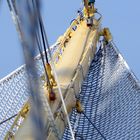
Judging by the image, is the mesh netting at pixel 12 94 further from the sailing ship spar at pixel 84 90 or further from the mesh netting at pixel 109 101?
the mesh netting at pixel 109 101

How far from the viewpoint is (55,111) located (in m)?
4.24

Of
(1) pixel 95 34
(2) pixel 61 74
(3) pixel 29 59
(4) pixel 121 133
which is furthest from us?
(1) pixel 95 34

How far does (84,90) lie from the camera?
20.4 ft

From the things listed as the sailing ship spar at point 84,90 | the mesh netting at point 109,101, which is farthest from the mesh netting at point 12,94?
the mesh netting at point 109,101

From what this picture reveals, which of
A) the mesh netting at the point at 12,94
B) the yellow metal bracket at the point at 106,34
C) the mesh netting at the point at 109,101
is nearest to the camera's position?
the mesh netting at the point at 109,101

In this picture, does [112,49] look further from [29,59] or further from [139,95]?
[29,59]

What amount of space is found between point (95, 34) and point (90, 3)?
406 mm

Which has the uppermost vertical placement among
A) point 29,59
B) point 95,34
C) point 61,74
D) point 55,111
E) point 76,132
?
point 95,34

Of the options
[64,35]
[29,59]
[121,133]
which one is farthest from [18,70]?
[29,59]

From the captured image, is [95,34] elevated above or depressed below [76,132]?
above

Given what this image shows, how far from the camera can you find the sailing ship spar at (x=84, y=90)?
14.1ft

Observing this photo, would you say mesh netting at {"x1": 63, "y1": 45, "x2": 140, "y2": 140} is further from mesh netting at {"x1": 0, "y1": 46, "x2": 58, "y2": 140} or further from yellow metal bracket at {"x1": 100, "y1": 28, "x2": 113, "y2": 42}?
mesh netting at {"x1": 0, "y1": 46, "x2": 58, "y2": 140}

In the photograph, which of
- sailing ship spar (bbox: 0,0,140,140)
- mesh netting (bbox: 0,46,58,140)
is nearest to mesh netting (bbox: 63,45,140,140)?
sailing ship spar (bbox: 0,0,140,140)

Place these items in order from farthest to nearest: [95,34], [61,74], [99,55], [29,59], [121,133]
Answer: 1. [99,55]
2. [95,34]
3. [121,133]
4. [61,74]
5. [29,59]
